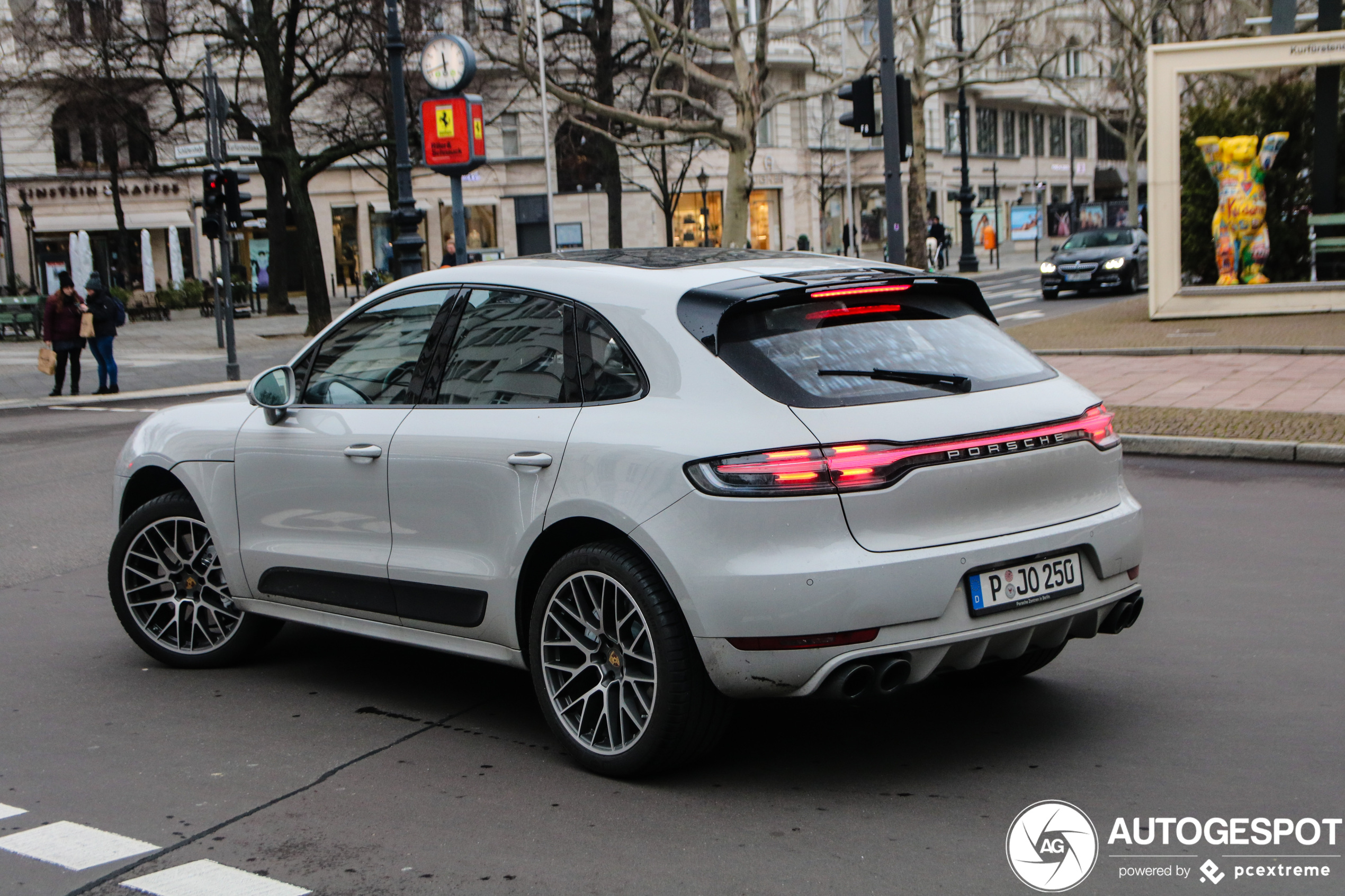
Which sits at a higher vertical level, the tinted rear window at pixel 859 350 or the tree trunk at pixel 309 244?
the tree trunk at pixel 309 244

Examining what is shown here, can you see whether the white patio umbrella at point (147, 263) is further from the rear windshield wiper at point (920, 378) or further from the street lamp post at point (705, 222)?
the rear windshield wiper at point (920, 378)

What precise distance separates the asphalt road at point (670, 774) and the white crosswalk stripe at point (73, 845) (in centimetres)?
5

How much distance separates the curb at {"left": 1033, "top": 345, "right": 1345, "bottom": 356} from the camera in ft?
55.0

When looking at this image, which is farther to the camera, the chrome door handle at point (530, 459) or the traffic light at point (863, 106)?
the traffic light at point (863, 106)

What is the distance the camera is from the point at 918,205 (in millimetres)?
44594

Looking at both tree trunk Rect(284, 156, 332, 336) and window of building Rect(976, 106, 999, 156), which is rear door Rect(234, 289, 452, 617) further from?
window of building Rect(976, 106, 999, 156)

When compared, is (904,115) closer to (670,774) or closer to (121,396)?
(121,396)

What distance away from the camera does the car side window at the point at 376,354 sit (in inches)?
206

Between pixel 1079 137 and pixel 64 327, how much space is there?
7586cm

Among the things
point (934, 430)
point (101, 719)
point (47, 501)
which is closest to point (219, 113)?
point (47, 501)

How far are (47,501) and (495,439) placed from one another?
7717mm

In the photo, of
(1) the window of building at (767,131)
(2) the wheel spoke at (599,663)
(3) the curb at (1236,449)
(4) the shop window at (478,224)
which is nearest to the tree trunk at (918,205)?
(1) the window of building at (767,131)

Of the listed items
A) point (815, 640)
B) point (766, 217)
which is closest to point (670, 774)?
point (815, 640)

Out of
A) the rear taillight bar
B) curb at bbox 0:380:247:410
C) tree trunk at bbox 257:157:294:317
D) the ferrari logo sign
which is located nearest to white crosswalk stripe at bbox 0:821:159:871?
the rear taillight bar
